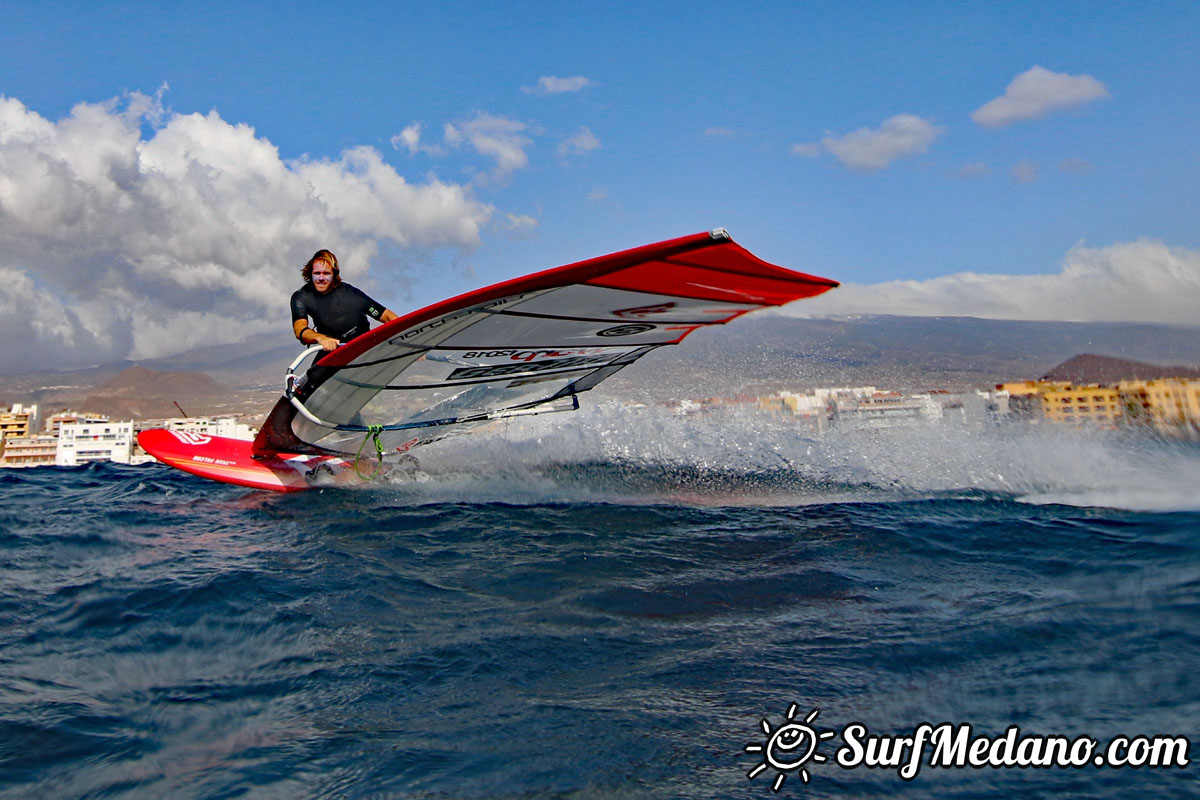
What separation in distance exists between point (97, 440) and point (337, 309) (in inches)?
1994

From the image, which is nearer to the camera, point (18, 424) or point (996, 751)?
point (996, 751)

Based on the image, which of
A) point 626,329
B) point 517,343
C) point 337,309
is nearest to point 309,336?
point 337,309

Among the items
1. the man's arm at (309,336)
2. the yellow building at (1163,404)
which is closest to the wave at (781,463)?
the yellow building at (1163,404)

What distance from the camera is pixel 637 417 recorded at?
8.83 meters

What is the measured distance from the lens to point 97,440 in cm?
4597

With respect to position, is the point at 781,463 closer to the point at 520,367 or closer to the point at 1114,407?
the point at 520,367

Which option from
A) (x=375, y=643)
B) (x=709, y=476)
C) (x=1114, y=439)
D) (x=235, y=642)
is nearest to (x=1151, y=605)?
(x=375, y=643)

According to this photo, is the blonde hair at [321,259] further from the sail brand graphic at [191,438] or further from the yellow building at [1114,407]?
the yellow building at [1114,407]

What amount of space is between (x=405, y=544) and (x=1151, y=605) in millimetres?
4110

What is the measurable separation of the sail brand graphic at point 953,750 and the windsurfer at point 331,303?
19.5 feet

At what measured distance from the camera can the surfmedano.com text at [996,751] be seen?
1738 millimetres

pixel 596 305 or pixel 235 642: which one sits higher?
pixel 596 305

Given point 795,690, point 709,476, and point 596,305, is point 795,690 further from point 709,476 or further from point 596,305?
point 709,476

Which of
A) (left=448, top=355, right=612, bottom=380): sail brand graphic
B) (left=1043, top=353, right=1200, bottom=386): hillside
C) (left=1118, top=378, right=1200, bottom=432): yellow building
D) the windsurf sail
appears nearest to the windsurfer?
the windsurf sail
